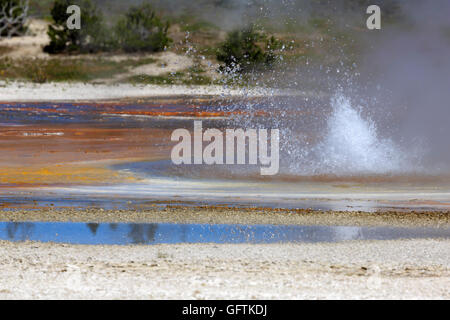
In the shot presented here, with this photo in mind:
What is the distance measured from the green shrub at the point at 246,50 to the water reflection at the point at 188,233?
102ft

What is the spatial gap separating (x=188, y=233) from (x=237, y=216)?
119cm

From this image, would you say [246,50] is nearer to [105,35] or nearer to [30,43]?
[105,35]

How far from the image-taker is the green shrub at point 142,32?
171 ft

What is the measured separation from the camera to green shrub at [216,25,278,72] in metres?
43.2

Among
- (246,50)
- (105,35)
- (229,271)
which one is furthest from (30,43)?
(229,271)

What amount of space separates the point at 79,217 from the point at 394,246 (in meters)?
4.25

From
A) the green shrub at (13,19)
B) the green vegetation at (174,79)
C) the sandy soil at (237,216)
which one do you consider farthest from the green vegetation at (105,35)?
the sandy soil at (237,216)

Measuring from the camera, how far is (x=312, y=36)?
45531 millimetres

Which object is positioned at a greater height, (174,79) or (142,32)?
(142,32)

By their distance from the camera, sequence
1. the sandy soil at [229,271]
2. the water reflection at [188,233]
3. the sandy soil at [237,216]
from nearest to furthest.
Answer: the sandy soil at [229,271], the water reflection at [188,233], the sandy soil at [237,216]

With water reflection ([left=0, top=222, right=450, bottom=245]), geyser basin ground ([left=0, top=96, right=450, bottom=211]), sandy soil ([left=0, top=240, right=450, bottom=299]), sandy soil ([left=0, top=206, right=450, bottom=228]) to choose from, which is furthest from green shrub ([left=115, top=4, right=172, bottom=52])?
sandy soil ([left=0, top=240, right=450, bottom=299])

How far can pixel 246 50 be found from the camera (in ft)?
145

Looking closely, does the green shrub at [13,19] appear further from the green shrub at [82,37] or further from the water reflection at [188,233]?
the water reflection at [188,233]

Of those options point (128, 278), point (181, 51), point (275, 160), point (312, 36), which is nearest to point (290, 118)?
→ point (275, 160)
